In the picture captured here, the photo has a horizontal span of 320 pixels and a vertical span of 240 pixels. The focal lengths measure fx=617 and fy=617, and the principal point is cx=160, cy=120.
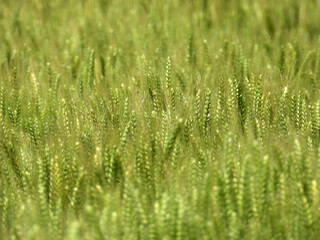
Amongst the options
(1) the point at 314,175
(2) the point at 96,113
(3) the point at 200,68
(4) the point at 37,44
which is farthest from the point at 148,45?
(1) the point at 314,175

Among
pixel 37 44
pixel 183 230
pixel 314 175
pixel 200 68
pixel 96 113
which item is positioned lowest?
pixel 183 230

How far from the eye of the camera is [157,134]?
1.73m

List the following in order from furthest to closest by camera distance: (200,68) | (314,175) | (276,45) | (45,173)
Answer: (276,45)
(200,68)
(45,173)
(314,175)

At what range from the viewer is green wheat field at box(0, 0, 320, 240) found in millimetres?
1422

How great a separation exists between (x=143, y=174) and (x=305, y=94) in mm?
756

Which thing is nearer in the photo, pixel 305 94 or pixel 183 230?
pixel 183 230

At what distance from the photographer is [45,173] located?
163 centimetres

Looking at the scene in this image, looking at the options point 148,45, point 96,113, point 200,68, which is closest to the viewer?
point 96,113

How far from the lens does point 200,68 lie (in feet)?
8.01

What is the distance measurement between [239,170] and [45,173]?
51 cm

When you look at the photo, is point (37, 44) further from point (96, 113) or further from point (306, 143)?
point (306, 143)

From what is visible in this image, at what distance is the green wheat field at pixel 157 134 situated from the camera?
4.66ft

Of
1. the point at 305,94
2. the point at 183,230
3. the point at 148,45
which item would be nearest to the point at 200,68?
the point at 148,45

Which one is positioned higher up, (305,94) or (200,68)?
(200,68)
